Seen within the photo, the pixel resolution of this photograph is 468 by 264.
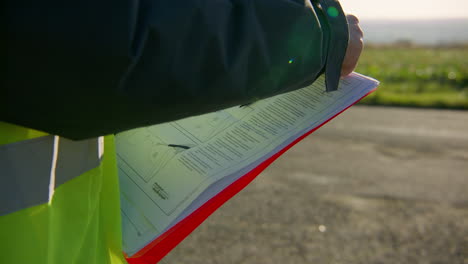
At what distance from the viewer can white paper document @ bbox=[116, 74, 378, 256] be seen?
106 cm

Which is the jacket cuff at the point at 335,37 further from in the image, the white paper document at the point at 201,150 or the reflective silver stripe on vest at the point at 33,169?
the reflective silver stripe on vest at the point at 33,169

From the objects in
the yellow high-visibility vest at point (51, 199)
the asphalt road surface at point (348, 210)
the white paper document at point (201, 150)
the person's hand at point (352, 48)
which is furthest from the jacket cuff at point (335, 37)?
the asphalt road surface at point (348, 210)

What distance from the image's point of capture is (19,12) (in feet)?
2.18

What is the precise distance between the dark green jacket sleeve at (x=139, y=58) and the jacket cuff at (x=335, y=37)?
2.6 inches

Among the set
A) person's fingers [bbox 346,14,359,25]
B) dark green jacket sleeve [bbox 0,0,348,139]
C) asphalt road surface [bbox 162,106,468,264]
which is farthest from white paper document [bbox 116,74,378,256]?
asphalt road surface [bbox 162,106,468,264]

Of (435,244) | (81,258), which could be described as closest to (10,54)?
(81,258)

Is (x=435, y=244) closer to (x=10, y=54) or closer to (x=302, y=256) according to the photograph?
(x=302, y=256)

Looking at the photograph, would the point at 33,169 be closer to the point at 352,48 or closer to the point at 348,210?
the point at 352,48

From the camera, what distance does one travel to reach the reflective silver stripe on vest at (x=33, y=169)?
810 mm

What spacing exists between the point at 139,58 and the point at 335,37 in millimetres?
370

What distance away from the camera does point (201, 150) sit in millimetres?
1135

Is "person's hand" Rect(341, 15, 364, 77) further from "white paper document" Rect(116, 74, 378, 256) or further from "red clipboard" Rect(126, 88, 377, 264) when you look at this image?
"red clipboard" Rect(126, 88, 377, 264)

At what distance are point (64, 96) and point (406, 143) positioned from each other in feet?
16.2

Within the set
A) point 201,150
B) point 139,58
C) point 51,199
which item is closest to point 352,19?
point 201,150
